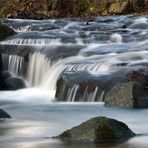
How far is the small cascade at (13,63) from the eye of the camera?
17094mm

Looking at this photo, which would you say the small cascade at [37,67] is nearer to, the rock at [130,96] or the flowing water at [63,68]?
the flowing water at [63,68]

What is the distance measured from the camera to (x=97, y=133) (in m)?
7.55

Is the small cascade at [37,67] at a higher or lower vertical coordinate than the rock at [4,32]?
lower

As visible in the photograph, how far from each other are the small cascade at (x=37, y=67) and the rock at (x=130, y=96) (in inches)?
196

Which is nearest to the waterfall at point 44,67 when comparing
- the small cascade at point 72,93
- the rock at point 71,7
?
the small cascade at point 72,93

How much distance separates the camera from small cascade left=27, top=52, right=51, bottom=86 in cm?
1627

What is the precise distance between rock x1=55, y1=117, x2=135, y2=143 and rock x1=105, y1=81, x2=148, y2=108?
3414mm

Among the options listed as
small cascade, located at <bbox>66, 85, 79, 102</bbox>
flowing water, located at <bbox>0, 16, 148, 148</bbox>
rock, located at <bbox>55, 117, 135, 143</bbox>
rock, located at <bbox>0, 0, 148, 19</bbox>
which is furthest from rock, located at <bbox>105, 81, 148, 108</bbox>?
rock, located at <bbox>0, 0, 148, 19</bbox>

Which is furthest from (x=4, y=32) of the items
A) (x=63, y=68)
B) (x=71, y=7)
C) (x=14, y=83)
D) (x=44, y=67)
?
(x=71, y=7)

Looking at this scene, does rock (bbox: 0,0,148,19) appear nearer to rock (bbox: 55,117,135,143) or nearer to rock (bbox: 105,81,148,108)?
rock (bbox: 105,81,148,108)

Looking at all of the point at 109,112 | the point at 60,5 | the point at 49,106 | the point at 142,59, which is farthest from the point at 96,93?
the point at 60,5

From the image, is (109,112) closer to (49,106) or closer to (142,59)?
(49,106)

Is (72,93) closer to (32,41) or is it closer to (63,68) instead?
(63,68)

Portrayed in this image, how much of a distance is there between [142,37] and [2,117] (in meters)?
10.5
